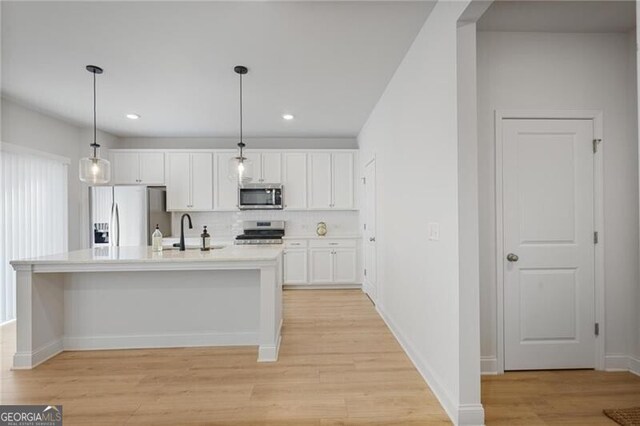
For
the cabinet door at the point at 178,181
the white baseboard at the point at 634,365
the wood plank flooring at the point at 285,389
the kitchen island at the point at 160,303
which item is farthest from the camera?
the cabinet door at the point at 178,181

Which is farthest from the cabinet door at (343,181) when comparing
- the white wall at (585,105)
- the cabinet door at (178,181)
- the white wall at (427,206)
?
the white wall at (585,105)

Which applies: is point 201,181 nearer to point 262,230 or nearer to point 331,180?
point 262,230

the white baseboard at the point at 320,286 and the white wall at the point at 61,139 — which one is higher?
the white wall at the point at 61,139

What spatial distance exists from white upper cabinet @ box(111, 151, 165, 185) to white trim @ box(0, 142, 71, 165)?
2.31ft

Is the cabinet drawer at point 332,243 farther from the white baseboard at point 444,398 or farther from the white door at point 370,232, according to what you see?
the white baseboard at point 444,398

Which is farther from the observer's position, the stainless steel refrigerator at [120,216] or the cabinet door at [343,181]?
the cabinet door at [343,181]

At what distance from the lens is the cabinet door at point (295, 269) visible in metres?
5.09

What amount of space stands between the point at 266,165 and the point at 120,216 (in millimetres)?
2341

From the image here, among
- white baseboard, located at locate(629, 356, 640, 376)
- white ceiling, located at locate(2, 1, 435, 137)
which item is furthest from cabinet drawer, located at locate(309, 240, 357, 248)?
white baseboard, located at locate(629, 356, 640, 376)

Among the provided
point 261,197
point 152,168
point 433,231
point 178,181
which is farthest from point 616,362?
point 152,168

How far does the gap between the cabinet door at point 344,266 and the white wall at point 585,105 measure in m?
2.82

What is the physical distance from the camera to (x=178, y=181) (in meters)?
5.22

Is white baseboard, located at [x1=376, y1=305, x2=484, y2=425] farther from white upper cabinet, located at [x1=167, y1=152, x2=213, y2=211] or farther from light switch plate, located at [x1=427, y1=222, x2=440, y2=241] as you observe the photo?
white upper cabinet, located at [x1=167, y1=152, x2=213, y2=211]

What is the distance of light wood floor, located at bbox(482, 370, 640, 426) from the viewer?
1902mm
